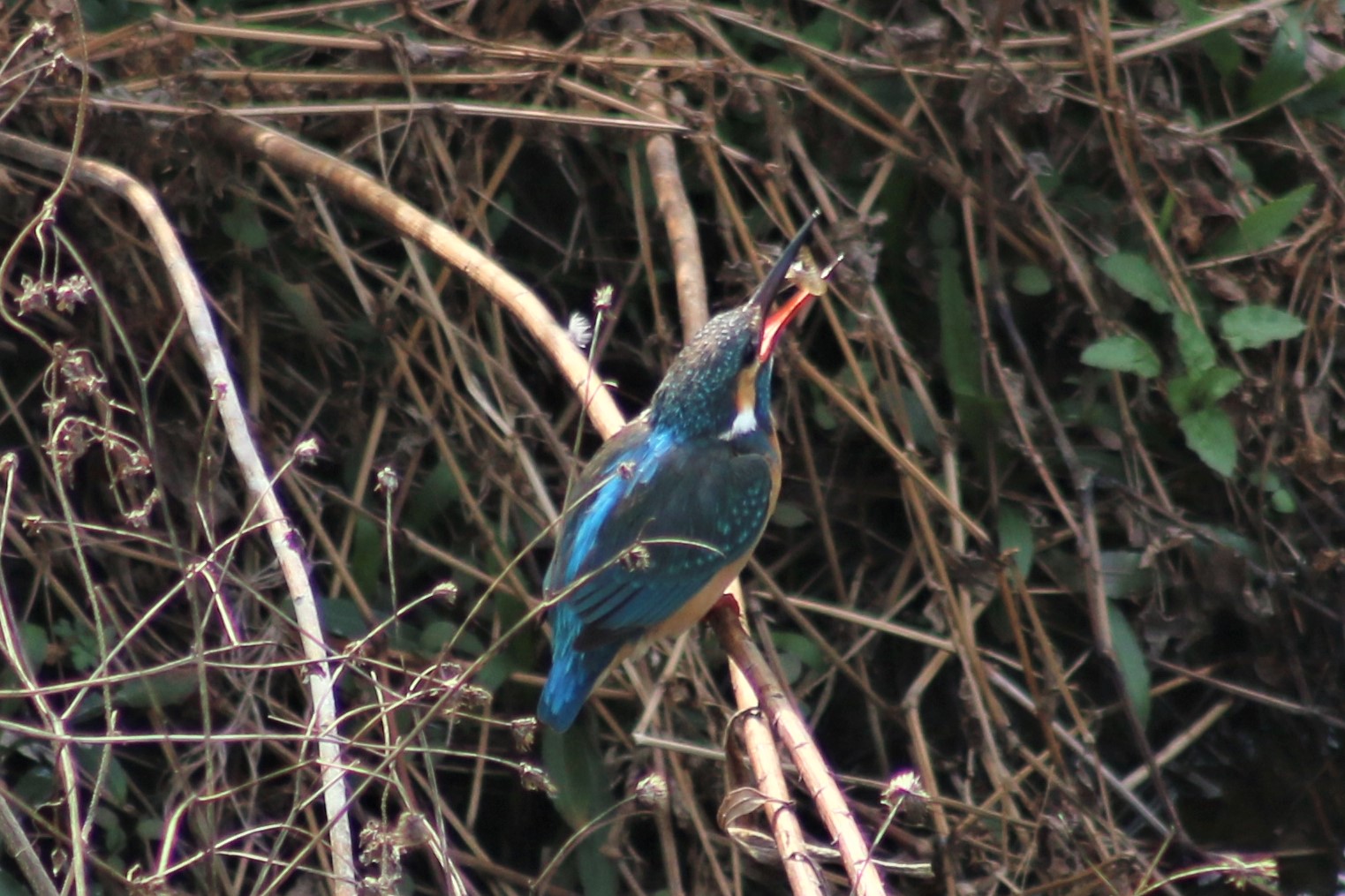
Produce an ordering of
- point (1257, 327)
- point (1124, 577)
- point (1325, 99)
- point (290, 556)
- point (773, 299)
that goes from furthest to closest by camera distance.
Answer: point (1325, 99)
point (1124, 577)
point (1257, 327)
point (773, 299)
point (290, 556)

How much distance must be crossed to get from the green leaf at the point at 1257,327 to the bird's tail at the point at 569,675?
155cm

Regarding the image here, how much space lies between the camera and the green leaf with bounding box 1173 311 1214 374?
3191mm

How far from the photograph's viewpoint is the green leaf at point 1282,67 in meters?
3.44

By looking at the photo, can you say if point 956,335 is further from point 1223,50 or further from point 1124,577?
point 1223,50

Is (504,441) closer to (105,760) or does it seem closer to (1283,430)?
(105,760)

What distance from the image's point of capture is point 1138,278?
10.7ft

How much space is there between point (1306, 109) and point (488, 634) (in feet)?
7.77

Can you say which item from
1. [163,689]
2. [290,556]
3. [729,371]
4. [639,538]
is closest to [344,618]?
[163,689]

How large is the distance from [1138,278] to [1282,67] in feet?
2.28

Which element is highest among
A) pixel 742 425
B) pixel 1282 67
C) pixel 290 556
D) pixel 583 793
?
pixel 290 556

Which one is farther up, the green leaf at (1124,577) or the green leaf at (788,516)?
the green leaf at (788,516)

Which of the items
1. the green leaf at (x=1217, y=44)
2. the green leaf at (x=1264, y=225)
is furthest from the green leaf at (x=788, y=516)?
the green leaf at (x=1217, y=44)

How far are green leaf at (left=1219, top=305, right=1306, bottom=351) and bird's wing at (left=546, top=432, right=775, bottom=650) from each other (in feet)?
3.67

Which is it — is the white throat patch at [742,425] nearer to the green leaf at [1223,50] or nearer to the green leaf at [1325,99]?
the green leaf at [1223,50]
